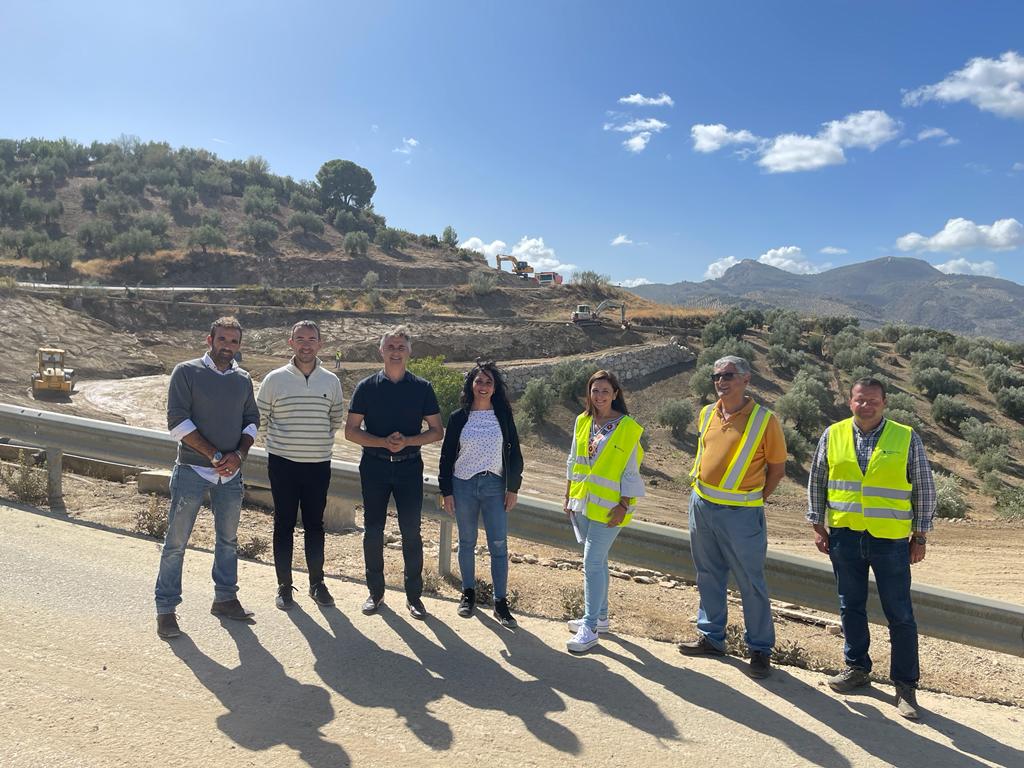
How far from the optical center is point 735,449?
13.0ft

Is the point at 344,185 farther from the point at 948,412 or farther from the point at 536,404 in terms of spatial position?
the point at 948,412

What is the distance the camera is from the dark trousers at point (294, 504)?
15.0 feet

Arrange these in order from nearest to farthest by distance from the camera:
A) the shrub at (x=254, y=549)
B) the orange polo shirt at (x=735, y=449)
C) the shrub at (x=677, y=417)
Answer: the orange polo shirt at (x=735, y=449)
the shrub at (x=254, y=549)
the shrub at (x=677, y=417)

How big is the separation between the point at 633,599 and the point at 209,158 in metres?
95.0

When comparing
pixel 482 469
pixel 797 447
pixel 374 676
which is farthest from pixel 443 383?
pixel 374 676

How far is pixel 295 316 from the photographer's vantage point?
3819 cm

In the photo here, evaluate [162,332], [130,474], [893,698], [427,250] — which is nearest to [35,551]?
[130,474]

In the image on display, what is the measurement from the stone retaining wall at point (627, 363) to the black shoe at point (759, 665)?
89.0ft

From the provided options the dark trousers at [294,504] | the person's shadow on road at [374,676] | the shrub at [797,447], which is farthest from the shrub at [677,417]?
the person's shadow on road at [374,676]

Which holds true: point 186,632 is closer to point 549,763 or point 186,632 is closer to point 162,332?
point 549,763

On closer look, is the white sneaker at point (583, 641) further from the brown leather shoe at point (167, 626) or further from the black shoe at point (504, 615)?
the brown leather shoe at point (167, 626)

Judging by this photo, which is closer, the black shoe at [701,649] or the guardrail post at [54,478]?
the black shoe at [701,649]

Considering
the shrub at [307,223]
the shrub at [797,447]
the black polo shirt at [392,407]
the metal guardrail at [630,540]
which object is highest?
the shrub at [307,223]

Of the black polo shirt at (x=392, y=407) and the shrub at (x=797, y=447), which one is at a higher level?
the black polo shirt at (x=392, y=407)
